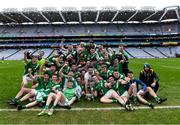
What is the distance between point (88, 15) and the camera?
202ft

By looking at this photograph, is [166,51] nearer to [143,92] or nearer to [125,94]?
[143,92]

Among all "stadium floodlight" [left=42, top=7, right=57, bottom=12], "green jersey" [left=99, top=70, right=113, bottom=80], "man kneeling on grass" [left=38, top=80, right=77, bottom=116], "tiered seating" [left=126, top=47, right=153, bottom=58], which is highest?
"stadium floodlight" [left=42, top=7, right=57, bottom=12]

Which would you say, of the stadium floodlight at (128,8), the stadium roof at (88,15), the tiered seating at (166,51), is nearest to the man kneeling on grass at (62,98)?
the stadium roof at (88,15)

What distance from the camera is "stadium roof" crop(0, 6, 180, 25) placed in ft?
188

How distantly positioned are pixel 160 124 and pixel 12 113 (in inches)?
175

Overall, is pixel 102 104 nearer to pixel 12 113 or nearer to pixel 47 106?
pixel 47 106

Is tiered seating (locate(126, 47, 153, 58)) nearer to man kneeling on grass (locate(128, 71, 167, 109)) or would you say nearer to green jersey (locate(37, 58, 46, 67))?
green jersey (locate(37, 58, 46, 67))

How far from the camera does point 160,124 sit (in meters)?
7.78

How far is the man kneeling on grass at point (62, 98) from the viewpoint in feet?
29.2

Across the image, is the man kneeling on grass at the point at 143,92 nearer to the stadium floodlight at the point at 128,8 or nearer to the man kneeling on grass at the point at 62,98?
the man kneeling on grass at the point at 62,98

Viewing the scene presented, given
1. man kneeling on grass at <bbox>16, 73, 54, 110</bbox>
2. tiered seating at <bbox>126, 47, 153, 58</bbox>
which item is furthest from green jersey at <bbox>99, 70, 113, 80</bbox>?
tiered seating at <bbox>126, 47, 153, 58</bbox>

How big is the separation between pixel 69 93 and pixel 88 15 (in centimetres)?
5257

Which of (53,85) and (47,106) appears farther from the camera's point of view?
(53,85)

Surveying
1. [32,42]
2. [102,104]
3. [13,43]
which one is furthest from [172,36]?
[102,104]
